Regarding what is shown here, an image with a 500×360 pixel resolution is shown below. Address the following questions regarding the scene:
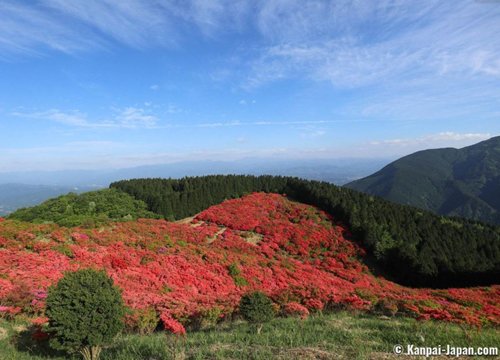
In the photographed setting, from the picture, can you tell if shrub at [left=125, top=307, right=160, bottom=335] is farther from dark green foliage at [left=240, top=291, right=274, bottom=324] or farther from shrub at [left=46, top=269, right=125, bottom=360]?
dark green foliage at [left=240, top=291, right=274, bottom=324]

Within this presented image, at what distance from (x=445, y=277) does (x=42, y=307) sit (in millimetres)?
35608

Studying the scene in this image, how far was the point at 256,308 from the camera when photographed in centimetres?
1129

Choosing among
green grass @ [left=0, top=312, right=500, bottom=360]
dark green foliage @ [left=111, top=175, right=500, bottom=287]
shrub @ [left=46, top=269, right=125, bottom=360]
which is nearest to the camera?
green grass @ [left=0, top=312, right=500, bottom=360]

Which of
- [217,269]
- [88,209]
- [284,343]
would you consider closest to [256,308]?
[284,343]

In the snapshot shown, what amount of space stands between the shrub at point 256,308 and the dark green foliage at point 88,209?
26.4m

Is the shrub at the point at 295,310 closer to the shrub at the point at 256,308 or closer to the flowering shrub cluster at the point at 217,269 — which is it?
the flowering shrub cluster at the point at 217,269

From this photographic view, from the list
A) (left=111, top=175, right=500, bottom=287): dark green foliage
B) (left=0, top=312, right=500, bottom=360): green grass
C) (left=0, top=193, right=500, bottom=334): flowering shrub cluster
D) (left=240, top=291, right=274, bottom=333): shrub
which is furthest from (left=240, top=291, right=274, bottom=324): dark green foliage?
(left=111, top=175, right=500, bottom=287): dark green foliage

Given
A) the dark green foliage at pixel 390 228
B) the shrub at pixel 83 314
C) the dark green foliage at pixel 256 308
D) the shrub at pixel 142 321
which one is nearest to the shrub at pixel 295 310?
the dark green foliage at pixel 256 308

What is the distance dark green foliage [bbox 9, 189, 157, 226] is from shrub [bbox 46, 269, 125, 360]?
88.4ft

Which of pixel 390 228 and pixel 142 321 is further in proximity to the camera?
pixel 390 228

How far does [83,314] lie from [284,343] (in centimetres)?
541

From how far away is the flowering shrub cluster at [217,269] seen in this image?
1345cm

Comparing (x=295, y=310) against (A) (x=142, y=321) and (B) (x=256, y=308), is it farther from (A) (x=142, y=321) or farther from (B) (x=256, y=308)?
(A) (x=142, y=321)

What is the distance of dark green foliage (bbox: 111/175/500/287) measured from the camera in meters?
33.2
